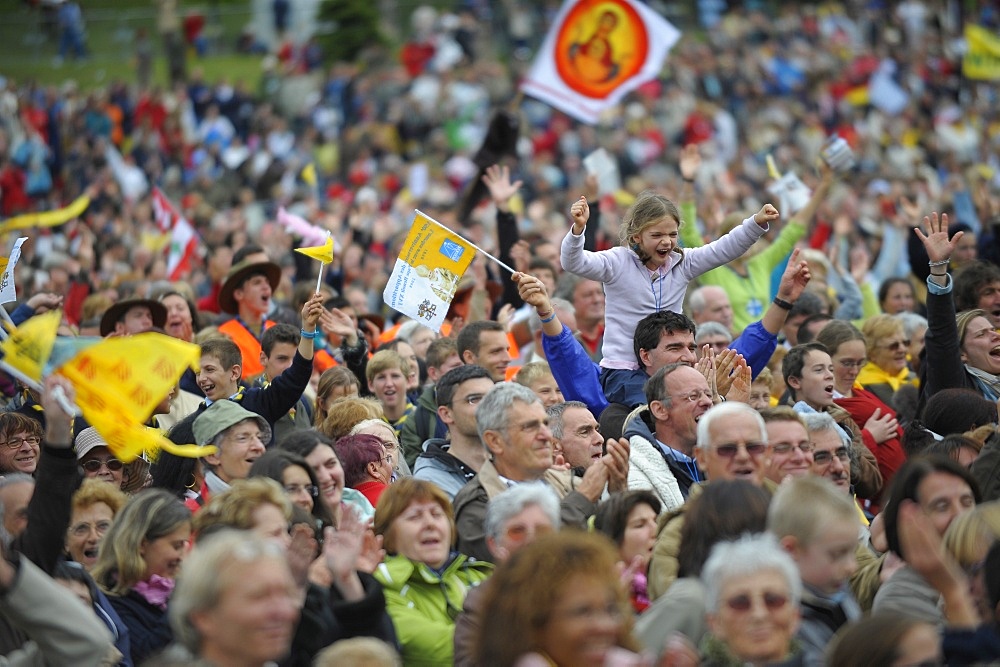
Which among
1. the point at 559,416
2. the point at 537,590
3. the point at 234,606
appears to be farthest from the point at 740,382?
the point at 234,606

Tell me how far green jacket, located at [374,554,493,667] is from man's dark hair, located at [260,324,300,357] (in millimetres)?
3580

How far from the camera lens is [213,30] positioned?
35.0 metres

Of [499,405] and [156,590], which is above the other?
[499,405]

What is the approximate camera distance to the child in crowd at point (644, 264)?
342 inches

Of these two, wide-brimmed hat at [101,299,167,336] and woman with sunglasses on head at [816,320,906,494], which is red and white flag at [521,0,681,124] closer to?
wide-brimmed hat at [101,299,167,336]

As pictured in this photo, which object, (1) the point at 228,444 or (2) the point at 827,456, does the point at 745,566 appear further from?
(1) the point at 228,444

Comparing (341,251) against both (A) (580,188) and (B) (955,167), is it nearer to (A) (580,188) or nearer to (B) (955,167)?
(A) (580,188)

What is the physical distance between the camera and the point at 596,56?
586 inches

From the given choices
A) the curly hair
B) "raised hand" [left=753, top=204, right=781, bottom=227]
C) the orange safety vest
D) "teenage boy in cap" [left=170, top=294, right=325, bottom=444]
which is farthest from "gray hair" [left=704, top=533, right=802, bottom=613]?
the orange safety vest

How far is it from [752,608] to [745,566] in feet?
0.43

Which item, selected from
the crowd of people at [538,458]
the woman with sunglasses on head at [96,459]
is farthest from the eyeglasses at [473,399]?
the woman with sunglasses on head at [96,459]

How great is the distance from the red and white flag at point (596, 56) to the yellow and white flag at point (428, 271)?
205 inches

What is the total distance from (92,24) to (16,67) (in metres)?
2.27

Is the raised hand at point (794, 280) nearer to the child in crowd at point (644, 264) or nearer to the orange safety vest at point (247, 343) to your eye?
the child in crowd at point (644, 264)
